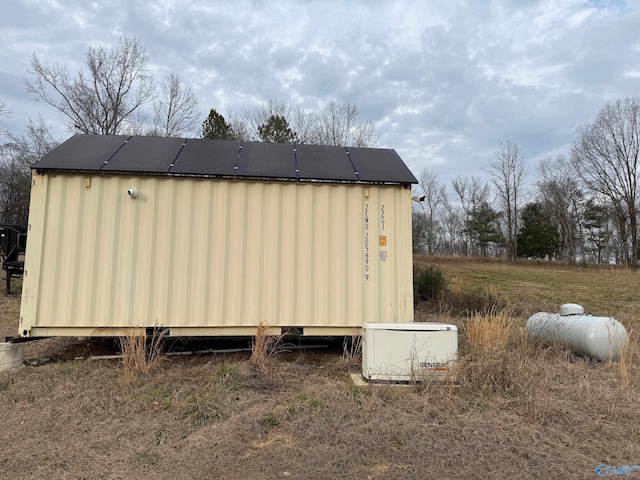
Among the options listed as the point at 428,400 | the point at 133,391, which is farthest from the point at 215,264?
the point at 428,400

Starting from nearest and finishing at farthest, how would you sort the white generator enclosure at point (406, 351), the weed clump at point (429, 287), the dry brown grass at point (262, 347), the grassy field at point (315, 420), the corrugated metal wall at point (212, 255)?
the grassy field at point (315, 420)
the white generator enclosure at point (406, 351)
the dry brown grass at point (262, 347)
the corrugated metal wall at point (212, 255)
the weed clump at point (429, 287)

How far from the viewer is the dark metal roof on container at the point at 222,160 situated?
4926 millimetres

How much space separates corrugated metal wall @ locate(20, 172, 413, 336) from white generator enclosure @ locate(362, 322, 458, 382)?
0.90 m

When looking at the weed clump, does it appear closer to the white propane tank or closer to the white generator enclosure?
the white propane tank

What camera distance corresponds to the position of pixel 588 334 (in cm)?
507

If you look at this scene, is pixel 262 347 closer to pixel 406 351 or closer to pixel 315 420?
pixel 315 420

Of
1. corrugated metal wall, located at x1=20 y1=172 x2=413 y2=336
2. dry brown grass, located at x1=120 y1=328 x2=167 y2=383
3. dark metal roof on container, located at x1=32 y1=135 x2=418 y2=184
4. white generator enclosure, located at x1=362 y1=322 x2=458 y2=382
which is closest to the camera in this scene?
white generator enclosure, located at x1=362 y1=322 x2=458 y2=382

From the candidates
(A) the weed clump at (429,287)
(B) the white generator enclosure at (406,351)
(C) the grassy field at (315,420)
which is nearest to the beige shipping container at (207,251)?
(C) the grassy field at (315,420)

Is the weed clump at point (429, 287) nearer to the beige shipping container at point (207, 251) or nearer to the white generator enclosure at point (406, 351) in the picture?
the beige shipping container at point (207, 251)

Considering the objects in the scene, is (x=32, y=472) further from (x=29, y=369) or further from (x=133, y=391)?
(x=29, y=369)

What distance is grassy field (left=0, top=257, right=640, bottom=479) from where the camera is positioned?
2668 millimetres

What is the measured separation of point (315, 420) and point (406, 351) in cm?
134

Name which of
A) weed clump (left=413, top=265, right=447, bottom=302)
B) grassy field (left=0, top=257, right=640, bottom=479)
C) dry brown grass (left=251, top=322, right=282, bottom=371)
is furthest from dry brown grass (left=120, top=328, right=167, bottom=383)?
weed clump (left=413, top=265, right=447, bottom=302)

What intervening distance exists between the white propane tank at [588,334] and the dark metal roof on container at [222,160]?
3.13 meters
